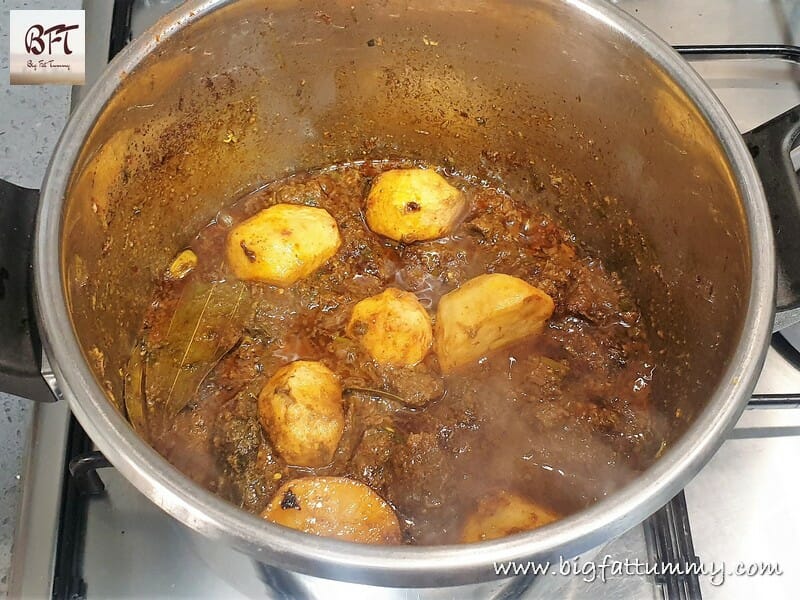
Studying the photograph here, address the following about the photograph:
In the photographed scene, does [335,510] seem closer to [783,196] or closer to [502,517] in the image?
[502,517]

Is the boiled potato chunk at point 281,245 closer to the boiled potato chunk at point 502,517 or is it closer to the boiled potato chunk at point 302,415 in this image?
the boiled potato chunk at point 302,415

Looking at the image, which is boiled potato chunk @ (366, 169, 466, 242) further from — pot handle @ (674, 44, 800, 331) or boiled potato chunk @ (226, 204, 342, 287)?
pot handle @ (674, 44, 800, 331)

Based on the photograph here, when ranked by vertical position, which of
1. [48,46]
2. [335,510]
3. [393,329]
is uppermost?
[48,46]

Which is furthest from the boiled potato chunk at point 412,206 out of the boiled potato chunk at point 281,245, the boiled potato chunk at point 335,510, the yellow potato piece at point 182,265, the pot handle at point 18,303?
the pot handle at point 18,303

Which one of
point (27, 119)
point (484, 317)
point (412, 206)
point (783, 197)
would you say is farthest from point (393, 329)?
point (27, 119)

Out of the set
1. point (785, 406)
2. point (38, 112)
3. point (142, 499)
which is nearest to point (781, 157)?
point (785, 406)

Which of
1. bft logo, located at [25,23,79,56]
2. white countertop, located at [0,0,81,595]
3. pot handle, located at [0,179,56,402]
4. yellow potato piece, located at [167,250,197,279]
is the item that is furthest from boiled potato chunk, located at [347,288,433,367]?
bft logo, located at [25,23,79,56]
